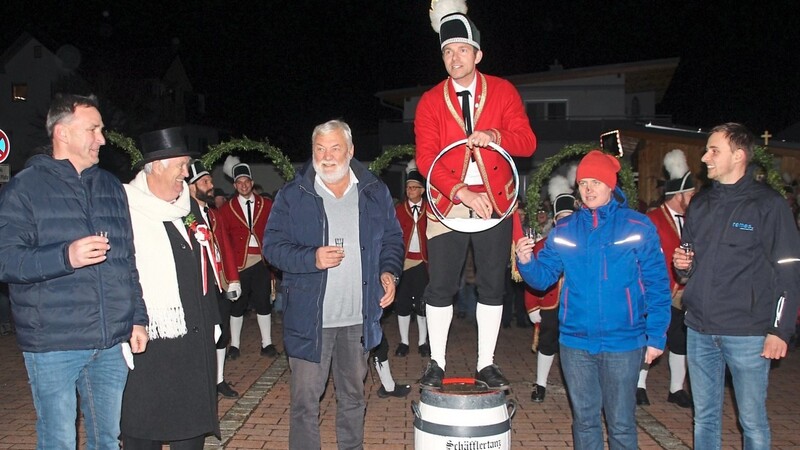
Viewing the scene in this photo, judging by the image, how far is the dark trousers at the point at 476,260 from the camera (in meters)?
4.89

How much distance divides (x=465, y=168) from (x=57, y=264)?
100 inches

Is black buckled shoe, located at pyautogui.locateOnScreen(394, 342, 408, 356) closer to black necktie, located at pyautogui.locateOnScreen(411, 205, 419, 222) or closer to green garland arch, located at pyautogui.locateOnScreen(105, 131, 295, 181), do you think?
black necktie, located at pyautogui.locateOnScreen(411, 205, 419, 222)

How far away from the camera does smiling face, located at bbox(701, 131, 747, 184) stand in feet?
15.6

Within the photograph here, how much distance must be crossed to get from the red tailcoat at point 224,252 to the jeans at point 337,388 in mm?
2641

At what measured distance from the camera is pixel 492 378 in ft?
15.9

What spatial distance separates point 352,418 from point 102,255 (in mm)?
2054

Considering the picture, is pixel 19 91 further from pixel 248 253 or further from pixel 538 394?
pixel 538 394

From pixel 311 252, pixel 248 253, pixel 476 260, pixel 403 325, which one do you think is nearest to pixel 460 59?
pixel 476 260

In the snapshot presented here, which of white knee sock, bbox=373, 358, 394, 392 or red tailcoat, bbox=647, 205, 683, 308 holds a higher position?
red tailcoat, bbox=647, 205, 683, 308

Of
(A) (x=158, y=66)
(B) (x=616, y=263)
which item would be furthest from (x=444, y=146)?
(A) (x=158, y=66)

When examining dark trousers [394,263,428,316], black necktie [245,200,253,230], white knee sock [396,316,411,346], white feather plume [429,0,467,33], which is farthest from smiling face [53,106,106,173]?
white knee sock [396,316,411,346]

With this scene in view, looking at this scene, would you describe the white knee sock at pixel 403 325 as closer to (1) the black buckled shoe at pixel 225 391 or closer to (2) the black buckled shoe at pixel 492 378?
(1) the black buckled shoe at pixel 225 391

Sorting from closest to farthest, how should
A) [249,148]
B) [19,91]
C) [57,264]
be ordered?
[57,264] < [249,148] < [19,91]

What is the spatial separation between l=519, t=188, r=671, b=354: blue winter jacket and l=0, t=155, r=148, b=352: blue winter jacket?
8.65ft
